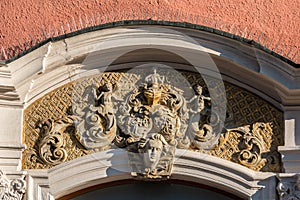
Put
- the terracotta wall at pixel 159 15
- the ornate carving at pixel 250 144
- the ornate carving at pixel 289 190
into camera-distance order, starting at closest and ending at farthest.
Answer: the ornate carving at pixel 289 190 → the ornate carving at pixel 250 144 → the terracotta wall at pixel 159 15

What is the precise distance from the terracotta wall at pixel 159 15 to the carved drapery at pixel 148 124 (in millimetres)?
427

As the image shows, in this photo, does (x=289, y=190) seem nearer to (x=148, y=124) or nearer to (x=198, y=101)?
(x=198, y=101)

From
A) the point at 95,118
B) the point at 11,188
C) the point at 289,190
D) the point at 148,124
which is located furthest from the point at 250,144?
the point at 11,188

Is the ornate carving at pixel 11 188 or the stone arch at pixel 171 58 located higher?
the stone arch at pixel 171 58

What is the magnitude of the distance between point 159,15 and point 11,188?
1.46m

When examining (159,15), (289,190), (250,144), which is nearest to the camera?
(289,190)

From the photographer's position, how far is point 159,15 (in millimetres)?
8633

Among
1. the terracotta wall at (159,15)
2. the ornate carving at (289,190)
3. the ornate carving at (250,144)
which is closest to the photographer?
the ornate carving at (289,190)

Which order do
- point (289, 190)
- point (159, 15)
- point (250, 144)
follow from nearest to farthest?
point (289, 190)
point (250, 144)
point (159, 15)

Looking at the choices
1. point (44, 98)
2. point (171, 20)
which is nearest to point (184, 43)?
point (171, 20)

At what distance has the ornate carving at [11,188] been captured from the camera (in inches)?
324

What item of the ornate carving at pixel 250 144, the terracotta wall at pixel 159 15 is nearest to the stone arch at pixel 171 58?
the ornate carving at pixel 250 144

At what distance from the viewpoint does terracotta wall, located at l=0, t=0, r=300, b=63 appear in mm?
8617

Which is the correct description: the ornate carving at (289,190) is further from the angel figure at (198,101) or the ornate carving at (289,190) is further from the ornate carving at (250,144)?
the angel figure at (198,101)
